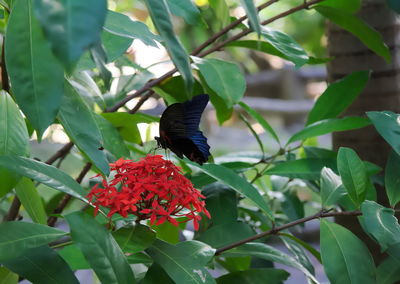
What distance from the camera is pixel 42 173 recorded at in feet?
2.64

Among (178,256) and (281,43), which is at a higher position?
(281,43)

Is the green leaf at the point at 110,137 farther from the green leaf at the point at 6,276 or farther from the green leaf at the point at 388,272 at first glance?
the green leaf at the point at 388,272

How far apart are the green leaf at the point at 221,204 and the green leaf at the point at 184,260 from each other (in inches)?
12.4

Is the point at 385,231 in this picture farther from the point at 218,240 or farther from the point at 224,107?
the point at 224,107

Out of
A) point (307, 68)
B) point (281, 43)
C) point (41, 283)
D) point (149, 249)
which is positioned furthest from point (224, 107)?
point (307, 68)

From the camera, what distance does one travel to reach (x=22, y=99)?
0.69m

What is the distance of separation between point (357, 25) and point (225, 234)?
0.52 m

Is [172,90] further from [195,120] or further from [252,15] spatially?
[252,15]

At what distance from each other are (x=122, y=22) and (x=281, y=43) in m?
0.34

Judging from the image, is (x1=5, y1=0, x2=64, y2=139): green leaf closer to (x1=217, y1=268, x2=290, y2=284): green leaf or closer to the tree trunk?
(x1=217, y1=268, x2=290, y2=284): green leaf

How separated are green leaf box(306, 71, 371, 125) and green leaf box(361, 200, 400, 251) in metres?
0.43

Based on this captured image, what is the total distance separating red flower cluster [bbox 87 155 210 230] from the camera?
81 cm

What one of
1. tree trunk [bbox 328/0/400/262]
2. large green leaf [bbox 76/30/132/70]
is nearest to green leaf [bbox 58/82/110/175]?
large green leaf [bbox 76/30/132/70]

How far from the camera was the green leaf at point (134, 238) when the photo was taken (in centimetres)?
84
